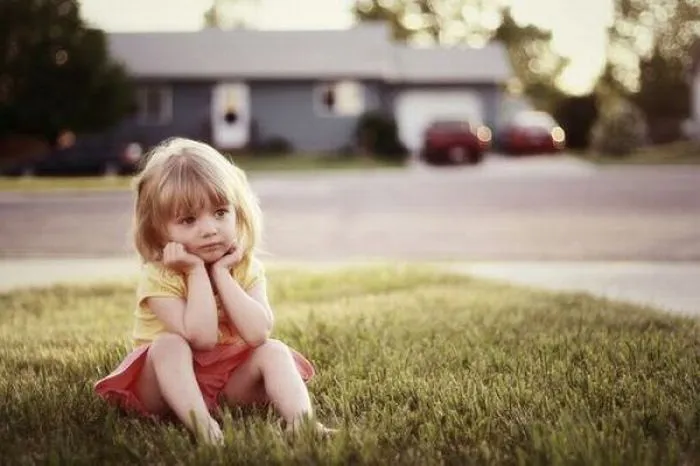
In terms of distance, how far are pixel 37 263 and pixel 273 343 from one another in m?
6.07

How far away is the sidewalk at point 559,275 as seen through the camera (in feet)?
21.3

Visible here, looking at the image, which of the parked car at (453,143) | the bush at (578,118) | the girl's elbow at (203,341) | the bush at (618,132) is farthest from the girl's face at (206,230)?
the bush at (578,118)

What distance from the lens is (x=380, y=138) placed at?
96.6 feet

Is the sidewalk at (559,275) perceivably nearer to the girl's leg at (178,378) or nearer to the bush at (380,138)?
the girl's leg at (178,378)

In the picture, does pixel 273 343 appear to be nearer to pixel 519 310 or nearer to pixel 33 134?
pixel 519 310

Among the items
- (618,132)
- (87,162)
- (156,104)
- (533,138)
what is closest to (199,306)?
(87,162)

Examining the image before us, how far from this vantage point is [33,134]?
2725 cm

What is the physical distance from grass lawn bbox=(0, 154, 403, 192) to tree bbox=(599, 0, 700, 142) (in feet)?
83.7

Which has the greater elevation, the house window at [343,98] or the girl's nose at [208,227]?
the house window at [343,98]

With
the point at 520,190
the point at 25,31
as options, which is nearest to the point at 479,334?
the point at 520,190

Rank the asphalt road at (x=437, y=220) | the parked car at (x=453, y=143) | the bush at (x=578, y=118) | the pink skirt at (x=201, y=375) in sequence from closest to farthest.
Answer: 1. the pink skirt at (x=201, y=375)
2. the asphalt road at (x=437, y=220)
3. the parked car at (x=453, y=143)
4. the bush at (x=578, y=118)

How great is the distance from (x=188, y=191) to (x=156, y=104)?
31.2m

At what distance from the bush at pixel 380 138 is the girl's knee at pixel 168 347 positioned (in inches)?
1023

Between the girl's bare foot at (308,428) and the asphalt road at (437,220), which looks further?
the asphalt road at (437,220)
